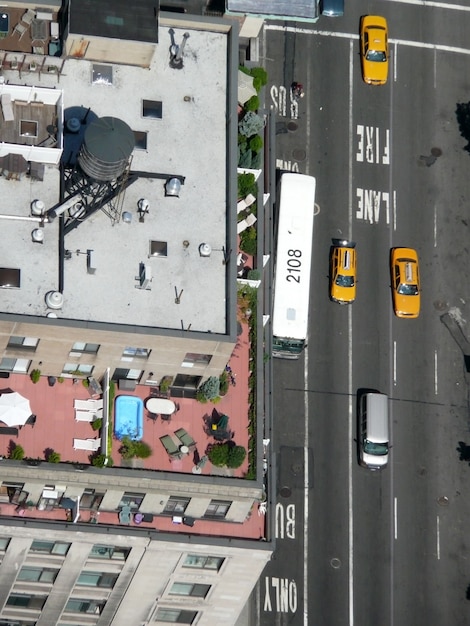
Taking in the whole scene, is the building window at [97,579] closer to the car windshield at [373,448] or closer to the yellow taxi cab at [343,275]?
the car windshield at [373,448]

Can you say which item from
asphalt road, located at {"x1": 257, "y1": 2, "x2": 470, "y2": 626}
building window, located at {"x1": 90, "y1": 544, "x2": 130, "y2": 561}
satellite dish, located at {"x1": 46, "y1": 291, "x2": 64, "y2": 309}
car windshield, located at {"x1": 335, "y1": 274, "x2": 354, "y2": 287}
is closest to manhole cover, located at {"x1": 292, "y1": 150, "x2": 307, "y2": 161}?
asphalt road, located at {"x1": 257, "y1": 2, "x2": 470, "y2": 626}

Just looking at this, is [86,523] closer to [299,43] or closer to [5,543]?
[5,543]

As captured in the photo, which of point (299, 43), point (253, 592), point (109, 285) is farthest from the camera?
point (299, 43)

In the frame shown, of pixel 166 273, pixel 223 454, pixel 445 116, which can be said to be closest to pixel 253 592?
pixel 223 454

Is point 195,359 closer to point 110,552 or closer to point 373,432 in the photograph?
point 110,552

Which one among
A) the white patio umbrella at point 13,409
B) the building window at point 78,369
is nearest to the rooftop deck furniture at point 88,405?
the building window at point 78,369
